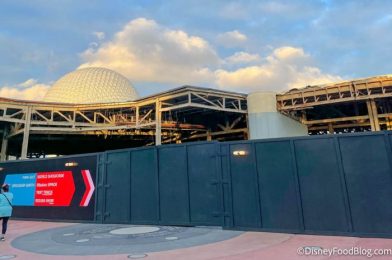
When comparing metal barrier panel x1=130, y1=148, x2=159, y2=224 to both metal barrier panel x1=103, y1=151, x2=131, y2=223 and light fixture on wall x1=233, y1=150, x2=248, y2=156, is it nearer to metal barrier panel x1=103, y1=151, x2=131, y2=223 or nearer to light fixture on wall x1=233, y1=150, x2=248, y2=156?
metal barrier panel x1=103, y1=151, x2=131, y2=223

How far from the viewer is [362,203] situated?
334 inches

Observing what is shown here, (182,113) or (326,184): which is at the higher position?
(182,113)

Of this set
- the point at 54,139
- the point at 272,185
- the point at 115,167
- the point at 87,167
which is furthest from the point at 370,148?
the point at 54,139

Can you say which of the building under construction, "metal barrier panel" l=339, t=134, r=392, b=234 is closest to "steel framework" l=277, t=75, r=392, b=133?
the building under construction

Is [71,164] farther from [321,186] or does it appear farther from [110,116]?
[110,116]

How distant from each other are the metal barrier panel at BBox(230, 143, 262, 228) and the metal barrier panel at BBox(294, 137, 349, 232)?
5.08 feet

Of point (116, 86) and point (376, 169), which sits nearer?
→ point (376, 169)

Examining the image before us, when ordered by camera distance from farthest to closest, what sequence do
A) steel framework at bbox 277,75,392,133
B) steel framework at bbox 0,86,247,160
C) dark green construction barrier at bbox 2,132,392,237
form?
steel framework at bbox 0,86,247,160
steel framework at bbox 277,75,392,133
dark green construction barrier at bbox 2,132,392,237

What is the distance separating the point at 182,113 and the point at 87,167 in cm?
2687

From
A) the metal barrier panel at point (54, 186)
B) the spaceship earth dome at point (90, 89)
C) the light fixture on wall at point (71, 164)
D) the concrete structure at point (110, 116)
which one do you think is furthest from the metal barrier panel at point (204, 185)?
the spaceship earth dome at point (90, 89)

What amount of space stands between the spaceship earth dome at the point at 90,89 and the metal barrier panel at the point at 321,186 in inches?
1908

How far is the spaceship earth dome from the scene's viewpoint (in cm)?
5312

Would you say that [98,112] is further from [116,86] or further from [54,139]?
[116,86]

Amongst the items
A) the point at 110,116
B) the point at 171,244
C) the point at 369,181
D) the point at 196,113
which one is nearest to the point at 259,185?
the point at 369,181
